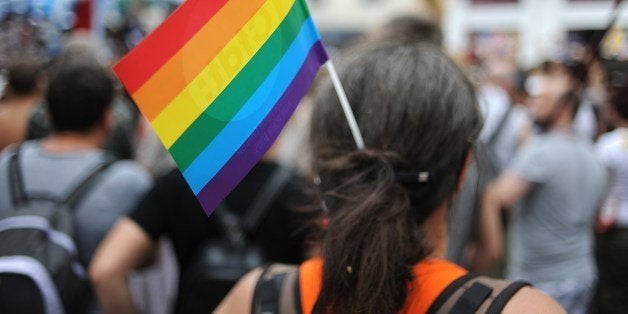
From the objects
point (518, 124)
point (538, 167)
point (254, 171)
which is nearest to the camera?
point (254, 171)

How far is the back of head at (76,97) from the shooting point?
2.46 m

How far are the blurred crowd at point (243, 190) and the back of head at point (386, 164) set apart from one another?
0.50 feet

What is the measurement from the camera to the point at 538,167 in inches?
121

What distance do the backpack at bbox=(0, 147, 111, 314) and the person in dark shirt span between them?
0.32ft

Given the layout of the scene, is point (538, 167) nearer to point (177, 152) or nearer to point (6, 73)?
point (177, 152)

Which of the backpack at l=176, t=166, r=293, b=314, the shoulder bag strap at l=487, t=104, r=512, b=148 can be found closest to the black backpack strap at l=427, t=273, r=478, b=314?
the backpack at l=176, t=166, r=293, b=314

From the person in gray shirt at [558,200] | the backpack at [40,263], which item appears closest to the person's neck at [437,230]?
the backpack at [40,263]

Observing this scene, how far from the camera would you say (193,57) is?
3.90ft

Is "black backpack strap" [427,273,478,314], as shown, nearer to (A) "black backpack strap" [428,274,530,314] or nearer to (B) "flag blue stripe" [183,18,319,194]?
(A) "black backpack strap" [428,274,530,314]

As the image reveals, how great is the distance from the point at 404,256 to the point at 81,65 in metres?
1.73

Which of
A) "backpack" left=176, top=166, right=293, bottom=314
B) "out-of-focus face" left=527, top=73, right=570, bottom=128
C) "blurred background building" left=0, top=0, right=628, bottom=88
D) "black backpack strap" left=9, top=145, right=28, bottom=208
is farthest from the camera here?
"blurred background building" left=0, top=0, right=628, bottom=88

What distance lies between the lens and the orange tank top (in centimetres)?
121

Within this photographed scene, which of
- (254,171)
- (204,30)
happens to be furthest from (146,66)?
(254,171)

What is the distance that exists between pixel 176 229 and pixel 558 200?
1.81 metres
